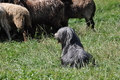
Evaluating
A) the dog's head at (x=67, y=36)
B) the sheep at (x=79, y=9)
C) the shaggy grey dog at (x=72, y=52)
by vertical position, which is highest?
the dog's head at (x=67, y=36)

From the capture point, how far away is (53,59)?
7578mm

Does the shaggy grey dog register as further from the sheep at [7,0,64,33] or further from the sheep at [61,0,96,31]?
the sheep at [61,0,96,31]

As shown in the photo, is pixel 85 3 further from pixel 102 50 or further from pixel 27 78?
pixel 27 78

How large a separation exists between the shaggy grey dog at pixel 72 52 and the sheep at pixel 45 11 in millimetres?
4450

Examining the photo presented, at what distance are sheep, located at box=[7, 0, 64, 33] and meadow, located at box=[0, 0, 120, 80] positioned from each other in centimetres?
99

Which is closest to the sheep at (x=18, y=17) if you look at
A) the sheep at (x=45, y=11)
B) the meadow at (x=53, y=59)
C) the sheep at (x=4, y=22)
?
the sheep at (x=4, y=22)

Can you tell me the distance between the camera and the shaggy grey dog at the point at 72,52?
6816 millimetres

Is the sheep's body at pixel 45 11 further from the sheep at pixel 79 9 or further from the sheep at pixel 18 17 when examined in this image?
the sheep at pixel 18 17

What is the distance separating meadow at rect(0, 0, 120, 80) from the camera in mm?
5844

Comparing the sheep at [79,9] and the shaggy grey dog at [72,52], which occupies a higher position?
the shaggy grey dog at [72,52]

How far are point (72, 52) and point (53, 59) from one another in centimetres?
74

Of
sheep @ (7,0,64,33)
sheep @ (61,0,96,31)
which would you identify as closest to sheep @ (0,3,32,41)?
sheep @ (7,0,64,33)

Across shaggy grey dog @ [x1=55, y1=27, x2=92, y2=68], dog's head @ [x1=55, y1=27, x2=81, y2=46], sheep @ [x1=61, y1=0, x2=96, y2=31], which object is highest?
dog's head @ [x1=55, y1=27, x2=81, y2=46]

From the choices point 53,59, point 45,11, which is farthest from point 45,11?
point 53,59
